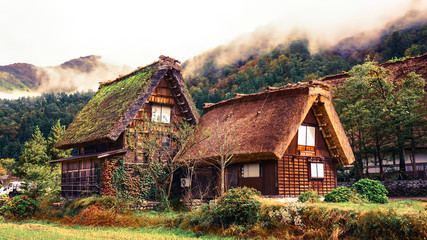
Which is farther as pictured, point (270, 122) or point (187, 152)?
point (187, 152)

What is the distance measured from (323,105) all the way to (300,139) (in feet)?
7.98

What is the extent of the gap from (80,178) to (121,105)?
5504mm

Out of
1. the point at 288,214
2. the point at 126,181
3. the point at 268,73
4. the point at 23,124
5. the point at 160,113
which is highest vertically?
the point at 268,73

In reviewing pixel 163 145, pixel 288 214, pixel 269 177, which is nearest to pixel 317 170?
pixel 269 177

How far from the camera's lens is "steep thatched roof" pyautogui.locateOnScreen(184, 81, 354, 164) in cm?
2122

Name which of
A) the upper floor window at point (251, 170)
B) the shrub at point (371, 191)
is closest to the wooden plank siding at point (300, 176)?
the upper floor window at point (251, 170)

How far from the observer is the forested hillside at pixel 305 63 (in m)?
68.1

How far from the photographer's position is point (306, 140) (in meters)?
24.2

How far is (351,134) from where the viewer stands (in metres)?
32.3

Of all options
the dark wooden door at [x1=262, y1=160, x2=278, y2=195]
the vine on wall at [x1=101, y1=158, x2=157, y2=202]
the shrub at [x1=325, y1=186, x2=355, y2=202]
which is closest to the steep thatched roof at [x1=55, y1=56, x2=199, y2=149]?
the vine on wall at [x1=101, y1=158, x2=157, y2=202]

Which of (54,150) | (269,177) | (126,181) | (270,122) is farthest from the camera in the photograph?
Result: (54,150)

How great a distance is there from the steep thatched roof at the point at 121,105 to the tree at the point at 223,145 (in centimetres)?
389

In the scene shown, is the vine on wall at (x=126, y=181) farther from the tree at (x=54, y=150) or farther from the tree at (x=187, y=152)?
the tree at (x=54, y=150)

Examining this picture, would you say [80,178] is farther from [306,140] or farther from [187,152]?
[306,140]
